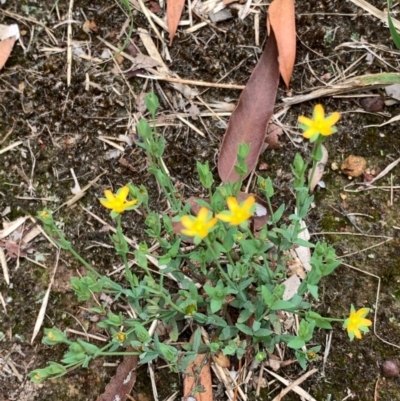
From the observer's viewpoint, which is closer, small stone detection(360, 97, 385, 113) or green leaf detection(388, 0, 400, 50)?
green leaf detection(388, 0, 400, 50)

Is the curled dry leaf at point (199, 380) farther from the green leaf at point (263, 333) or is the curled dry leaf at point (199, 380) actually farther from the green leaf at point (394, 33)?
the green leaf at point (394, 33)

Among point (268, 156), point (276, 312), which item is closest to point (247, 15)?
point (268, 156)

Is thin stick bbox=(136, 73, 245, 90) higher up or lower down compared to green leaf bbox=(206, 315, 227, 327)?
higher up

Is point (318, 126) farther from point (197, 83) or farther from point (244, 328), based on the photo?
point (197, 83)

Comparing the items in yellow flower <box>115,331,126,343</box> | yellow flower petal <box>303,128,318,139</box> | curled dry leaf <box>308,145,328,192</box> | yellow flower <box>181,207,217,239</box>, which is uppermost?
yellow flower petal <box>303,128,318,139</box>

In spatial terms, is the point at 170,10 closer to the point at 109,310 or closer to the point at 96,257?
the point at 96,257

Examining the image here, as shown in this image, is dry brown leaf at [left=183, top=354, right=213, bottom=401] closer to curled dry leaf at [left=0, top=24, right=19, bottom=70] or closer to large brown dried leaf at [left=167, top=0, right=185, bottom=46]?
large brown dried leaf at [left=167, top=0, right=185, bottom=46]

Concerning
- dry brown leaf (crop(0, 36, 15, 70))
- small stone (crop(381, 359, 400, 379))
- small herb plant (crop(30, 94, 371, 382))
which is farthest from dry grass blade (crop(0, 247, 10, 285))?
small stone (crop(381, 359, 400, 379))
